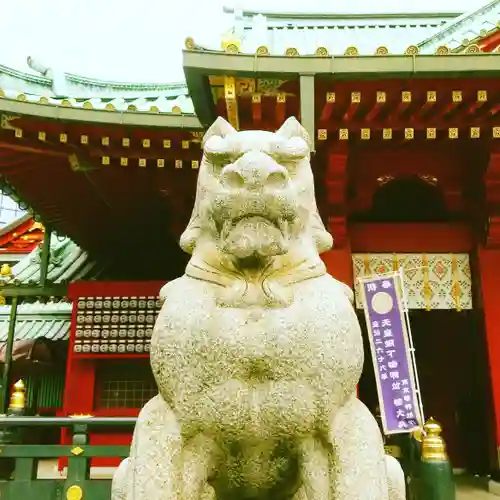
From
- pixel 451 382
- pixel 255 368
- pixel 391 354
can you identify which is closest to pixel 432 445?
pixel 391 354

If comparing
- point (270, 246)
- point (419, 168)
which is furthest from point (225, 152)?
point (419, 168)

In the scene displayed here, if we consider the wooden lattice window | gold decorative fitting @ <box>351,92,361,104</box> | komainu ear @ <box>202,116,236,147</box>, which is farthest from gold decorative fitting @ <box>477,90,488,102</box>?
the wooden lattice window

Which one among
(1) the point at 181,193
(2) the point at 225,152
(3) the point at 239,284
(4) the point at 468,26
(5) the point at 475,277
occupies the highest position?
(4) the point at 468,26

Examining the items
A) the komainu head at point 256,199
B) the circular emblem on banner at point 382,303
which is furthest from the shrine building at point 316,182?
the komainu head at point 256,199

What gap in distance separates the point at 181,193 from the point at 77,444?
292 centimetres

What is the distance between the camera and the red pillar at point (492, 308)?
226 inches

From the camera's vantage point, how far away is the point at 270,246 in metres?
1.73

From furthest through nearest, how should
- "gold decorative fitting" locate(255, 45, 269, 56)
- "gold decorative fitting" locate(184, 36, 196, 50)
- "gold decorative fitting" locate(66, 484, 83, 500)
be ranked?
"gold decorative fitting" locate(255, 45, 269, 56)
"gold decorative fitting" locate(184, 36, 196, 50)
"gold decorative fitting" locate(66, 484, 83, 500)

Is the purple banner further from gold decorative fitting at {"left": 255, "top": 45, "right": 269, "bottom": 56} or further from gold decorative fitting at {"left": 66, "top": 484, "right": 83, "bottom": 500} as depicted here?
gold decorative fitting at {"left": 66, "top": 484, "right": 83, "bottom": 500}

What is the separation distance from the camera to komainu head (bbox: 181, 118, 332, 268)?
1719mm

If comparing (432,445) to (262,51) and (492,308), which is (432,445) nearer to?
(492,308)

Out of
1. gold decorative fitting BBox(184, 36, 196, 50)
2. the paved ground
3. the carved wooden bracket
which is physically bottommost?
the paved ground

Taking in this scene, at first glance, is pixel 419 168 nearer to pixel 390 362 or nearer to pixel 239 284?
pixel 390 362

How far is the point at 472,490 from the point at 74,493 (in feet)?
13.2
